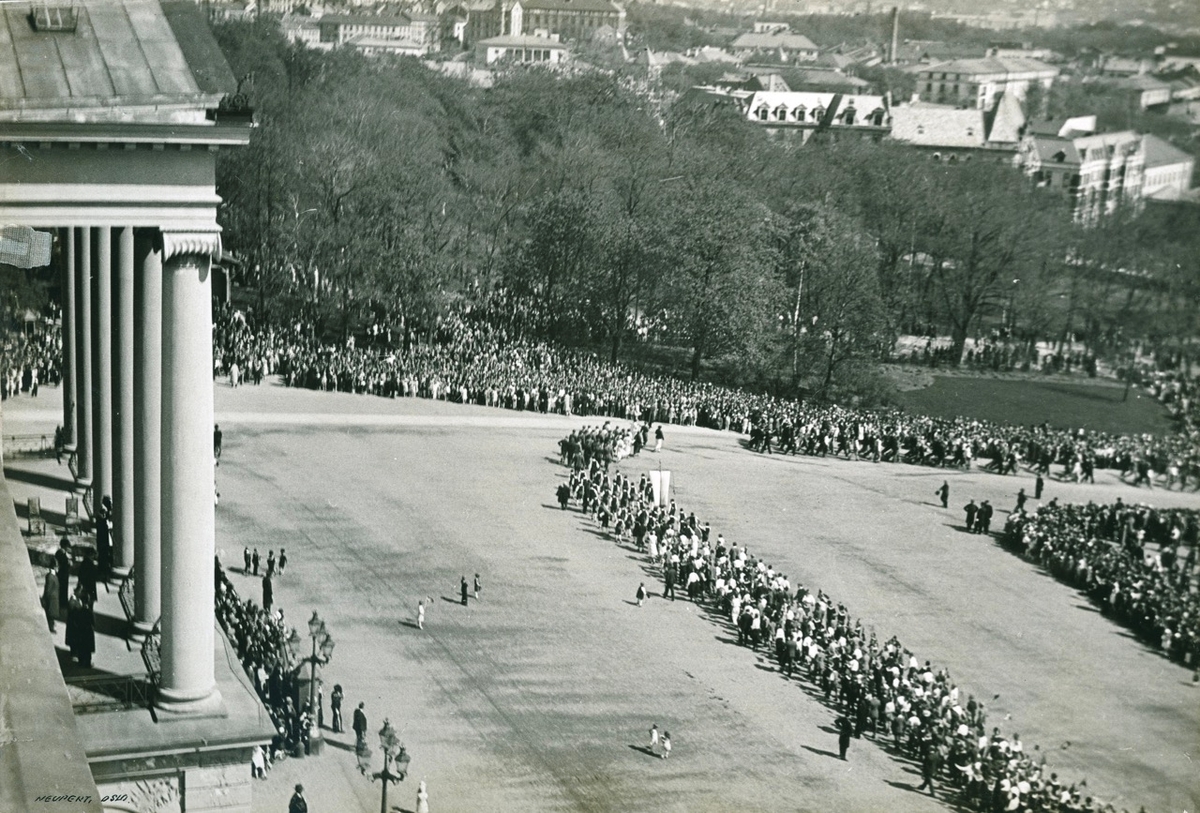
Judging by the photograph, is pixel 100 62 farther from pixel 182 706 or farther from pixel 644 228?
pixel 644 228

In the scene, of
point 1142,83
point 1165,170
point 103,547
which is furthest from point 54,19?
point 1165,170

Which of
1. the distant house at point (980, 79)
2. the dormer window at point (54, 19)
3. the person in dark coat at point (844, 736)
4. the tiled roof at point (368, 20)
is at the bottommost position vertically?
the person in dark coat at point (844, 736)

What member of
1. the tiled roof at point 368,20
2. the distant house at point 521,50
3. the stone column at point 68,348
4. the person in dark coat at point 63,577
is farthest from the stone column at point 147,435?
the distant house at point 521,50

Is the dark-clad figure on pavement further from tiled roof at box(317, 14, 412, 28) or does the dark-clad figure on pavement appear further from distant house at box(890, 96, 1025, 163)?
distant house at box(890, 96, 1025, 163)

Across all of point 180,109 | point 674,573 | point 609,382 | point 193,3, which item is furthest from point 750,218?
point 180,109

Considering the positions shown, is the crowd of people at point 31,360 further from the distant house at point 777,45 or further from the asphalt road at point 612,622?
the distant house at point 777,45

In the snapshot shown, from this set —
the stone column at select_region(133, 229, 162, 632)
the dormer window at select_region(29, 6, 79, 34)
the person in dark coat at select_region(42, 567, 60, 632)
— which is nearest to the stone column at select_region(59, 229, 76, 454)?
the stone column at select_region(133, 229, 162, 632)
